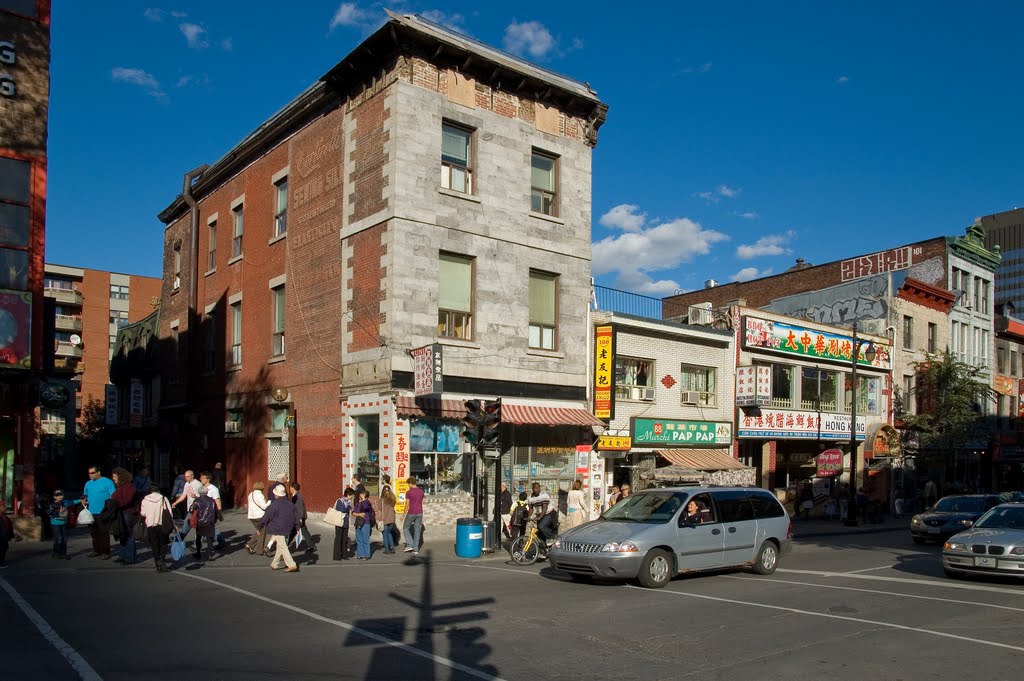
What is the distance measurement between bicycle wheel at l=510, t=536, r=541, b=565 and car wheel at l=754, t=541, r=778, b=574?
437 centimetres

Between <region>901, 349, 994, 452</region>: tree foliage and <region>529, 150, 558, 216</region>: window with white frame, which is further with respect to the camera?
<region>901, 349, 994, 452</region>: tree foliage

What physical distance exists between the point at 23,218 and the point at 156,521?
8.90 meters

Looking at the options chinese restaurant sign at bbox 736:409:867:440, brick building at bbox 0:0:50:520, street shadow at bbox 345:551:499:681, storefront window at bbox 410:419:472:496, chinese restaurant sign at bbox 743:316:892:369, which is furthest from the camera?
chinese restaurant sign at bbox 743:316:892:369

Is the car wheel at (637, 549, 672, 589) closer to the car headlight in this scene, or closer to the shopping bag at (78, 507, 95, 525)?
the car headlight

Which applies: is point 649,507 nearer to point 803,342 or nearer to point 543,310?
point 543,310

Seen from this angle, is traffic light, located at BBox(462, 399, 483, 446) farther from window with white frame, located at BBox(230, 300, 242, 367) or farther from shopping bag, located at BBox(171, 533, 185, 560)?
window with white frame, located at BBox(230, 300, 242, 367)

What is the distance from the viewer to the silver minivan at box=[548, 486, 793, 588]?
Answer: 14.2 m

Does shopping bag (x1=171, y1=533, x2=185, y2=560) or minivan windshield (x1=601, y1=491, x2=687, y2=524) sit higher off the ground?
minivan windshield (x1=601, y1=491, x2=687, y2=524)

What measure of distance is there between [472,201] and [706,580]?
479 inches

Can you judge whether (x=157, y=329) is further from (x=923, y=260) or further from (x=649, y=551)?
(x=923, y=260)

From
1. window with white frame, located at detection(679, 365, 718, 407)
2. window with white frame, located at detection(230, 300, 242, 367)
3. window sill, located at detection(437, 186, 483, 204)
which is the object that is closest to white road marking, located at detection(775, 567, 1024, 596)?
window sill, located at detection(437, 186, 483, 204)

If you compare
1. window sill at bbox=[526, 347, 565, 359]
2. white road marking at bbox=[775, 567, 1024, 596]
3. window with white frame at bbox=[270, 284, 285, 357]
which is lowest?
white road marking at bbox=[775, 567, 1024, 596]

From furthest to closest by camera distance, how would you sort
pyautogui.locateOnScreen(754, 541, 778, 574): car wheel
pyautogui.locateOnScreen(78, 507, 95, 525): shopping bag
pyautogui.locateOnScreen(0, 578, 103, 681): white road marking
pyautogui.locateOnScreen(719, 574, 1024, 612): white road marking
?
pyautogui.locateOnScreen(78, 507, 95, 525): shopping bag
pyautogui.locateOnScreen(754, 541, 778, 574): car wheel
pyautogui.locateOnScreen(719, 574, 1024, 612): white road marking
pyautogui.locateOnScreen(0, 578, 103, 681): white road marking

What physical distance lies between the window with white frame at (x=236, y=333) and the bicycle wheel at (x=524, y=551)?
1539 cm
